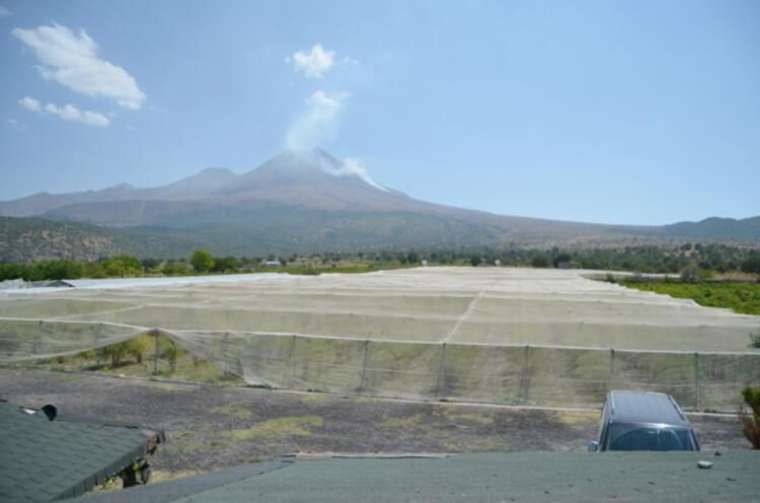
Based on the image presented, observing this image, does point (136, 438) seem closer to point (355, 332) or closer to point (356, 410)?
point (356, 410)

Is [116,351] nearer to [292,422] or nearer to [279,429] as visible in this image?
[292,422]

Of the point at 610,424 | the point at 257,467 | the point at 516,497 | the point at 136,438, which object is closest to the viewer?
the point at 516,497

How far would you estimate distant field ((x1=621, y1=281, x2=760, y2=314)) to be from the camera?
49275 millimetres

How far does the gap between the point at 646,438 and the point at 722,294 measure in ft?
189

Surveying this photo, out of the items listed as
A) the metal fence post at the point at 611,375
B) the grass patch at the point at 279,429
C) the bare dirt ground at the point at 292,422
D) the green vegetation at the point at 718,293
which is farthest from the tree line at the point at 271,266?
the metal fence post at the point at 611,375

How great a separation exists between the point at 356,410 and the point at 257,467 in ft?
30.5

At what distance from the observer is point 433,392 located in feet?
55.1

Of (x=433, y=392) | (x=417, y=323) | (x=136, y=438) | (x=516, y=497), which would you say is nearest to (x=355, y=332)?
(x=417, y=323)

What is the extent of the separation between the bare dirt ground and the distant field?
1419 inches

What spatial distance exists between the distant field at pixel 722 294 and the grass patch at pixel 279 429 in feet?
128

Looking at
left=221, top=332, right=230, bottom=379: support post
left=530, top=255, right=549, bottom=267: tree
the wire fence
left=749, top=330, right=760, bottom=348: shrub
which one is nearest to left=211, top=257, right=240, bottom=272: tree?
left=530, top=255, right=549, bottom=267: tree

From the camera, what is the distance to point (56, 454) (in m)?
4.86

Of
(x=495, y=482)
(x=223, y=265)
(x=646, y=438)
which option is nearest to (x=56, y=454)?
(x=495, y=482)

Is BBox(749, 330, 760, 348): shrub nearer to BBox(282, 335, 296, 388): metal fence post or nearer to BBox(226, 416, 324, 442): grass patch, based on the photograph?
BBox(226, 416, 324, 442): grass patch
